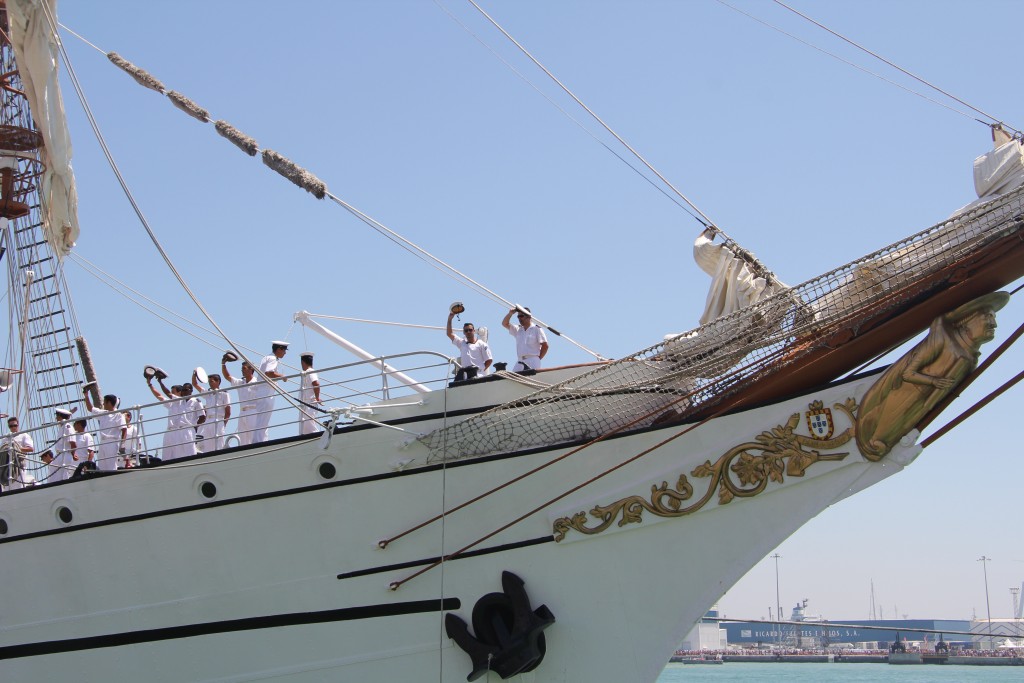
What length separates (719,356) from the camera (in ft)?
27.7

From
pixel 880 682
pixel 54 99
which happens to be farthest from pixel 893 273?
pixel 880 682

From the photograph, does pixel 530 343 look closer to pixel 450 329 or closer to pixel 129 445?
pixel 450 329

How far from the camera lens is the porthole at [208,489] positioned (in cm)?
944

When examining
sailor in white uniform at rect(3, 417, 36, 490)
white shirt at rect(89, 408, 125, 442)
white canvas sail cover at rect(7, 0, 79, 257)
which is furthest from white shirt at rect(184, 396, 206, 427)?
white canvas sail cover at rect(7, 0, 79, 257)

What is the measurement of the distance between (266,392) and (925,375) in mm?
5524

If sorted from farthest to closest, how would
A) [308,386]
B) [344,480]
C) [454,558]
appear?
[308,386], [344,480], [454,558]

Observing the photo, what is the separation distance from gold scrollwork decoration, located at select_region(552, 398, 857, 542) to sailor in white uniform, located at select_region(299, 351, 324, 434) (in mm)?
2419

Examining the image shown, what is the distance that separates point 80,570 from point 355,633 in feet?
9.12

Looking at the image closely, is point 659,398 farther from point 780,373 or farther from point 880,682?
point 880,682

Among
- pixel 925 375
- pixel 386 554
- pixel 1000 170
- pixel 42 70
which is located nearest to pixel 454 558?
pixel 386 554

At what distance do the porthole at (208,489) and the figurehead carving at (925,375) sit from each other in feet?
16.7

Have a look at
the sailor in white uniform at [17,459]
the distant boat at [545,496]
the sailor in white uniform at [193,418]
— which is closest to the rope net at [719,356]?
the distant boat at [545,496]

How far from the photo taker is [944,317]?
8.01m

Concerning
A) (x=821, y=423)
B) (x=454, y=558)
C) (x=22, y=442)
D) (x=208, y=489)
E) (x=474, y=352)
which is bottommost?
(x=454, y=558)
